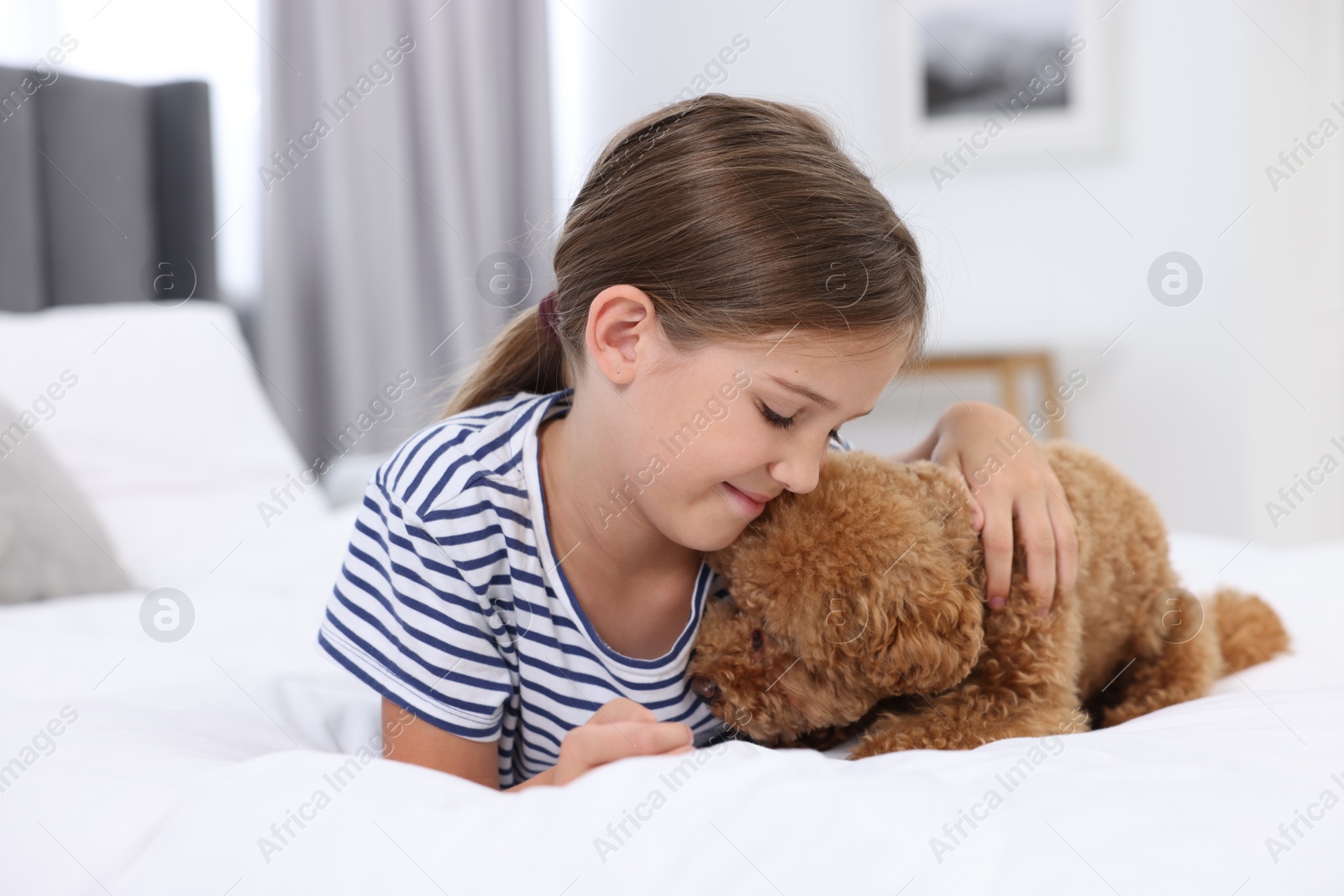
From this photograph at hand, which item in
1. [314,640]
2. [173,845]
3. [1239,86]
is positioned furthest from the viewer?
[1239,86]

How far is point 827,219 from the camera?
0.92 m

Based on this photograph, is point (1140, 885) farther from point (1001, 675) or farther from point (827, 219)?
point (827, 219)

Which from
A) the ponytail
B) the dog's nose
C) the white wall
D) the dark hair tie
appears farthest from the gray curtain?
the dog's nose

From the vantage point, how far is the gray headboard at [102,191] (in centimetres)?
225

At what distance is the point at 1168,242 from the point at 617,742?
305cm

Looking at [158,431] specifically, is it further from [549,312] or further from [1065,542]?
[1065,542]

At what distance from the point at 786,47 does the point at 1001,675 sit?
3.03m

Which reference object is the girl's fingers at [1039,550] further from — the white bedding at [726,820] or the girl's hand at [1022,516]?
the white bedding at [726,820]

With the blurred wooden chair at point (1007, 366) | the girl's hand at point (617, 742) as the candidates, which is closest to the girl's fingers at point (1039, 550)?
the girl's hand at point (617, 742)

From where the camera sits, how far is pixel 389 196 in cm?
319

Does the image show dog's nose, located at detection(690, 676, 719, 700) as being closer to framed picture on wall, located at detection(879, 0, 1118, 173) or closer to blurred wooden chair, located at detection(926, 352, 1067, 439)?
blurred wooden chair, located at detection(926, 352, 1067, 439)

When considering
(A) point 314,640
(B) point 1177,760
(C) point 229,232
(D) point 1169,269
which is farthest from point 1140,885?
(D) point 1169,269

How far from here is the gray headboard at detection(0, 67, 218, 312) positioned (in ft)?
7.39

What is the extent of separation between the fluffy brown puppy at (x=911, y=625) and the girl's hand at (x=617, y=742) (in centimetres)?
18
